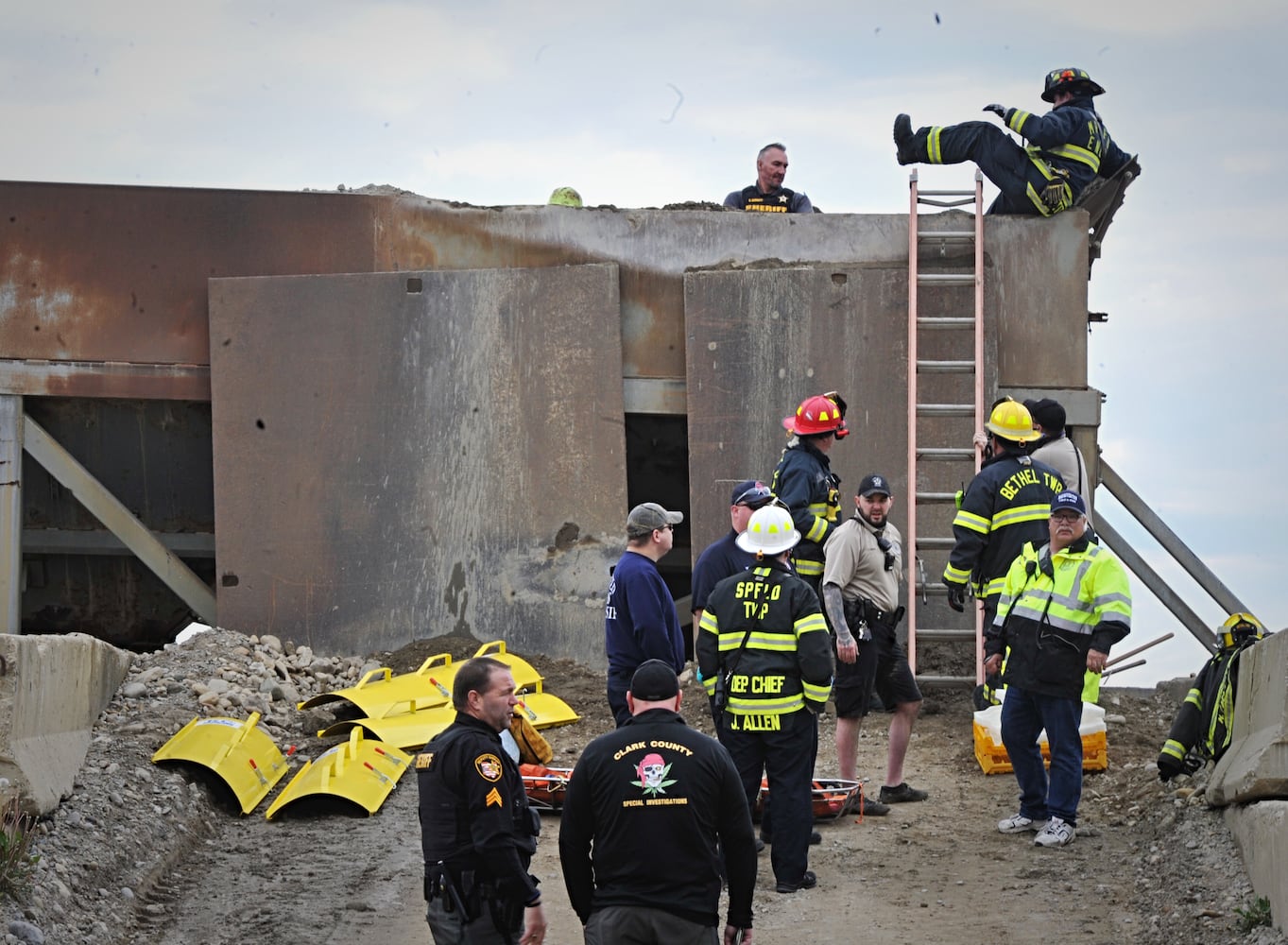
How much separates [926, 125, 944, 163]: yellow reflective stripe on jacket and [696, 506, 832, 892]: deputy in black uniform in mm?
5855

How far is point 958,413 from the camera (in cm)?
1115

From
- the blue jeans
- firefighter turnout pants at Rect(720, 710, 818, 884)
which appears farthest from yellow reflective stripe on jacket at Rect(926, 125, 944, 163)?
firefighter turnout pants at Rect(720, 710, 818, 884)

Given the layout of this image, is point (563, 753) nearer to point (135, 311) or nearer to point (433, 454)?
point (433, 454)

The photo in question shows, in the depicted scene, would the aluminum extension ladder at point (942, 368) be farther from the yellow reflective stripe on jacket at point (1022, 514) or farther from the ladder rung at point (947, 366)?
the yellow reflective stripe on jacket at point (1022, 514)

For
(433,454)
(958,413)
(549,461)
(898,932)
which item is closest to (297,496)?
(433,454)

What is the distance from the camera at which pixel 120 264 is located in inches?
493

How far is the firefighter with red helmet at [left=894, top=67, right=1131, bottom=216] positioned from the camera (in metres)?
11.6

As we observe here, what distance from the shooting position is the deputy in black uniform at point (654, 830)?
4.64 metres

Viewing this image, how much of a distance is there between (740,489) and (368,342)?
201 inches

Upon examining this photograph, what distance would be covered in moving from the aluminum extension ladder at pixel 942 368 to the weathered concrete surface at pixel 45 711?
5470 mm

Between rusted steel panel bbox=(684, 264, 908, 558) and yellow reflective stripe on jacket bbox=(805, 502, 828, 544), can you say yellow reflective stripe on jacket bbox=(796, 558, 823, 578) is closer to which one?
yellow reflective stripe on jacket bbox=(805, 502, 828, 544)

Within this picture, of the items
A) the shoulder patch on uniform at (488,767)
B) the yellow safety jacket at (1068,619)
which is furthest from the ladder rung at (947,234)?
the shoulder patch on uniform at (488,767)

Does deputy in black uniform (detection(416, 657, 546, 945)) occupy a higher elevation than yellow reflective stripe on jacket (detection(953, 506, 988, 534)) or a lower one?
lower

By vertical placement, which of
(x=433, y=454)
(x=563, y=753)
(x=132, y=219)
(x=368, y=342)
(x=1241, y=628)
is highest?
(x=132, y=219)
